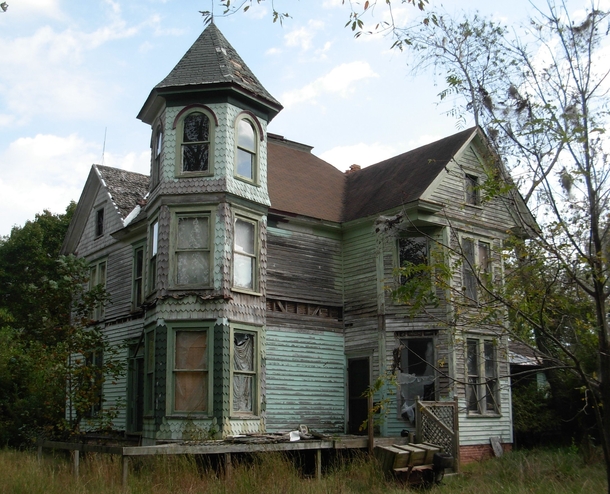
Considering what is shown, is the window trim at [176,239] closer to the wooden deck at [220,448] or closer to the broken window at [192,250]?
the broken window at [192,250]

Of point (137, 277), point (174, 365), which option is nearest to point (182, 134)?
point (137, 277)

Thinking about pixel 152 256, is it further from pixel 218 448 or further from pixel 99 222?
pixel 99 222

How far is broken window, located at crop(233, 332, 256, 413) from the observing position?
16.7 metres

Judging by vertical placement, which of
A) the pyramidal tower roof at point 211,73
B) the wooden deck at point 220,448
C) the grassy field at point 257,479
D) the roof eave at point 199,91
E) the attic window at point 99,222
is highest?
the pyramidal tower roof at point 211,73

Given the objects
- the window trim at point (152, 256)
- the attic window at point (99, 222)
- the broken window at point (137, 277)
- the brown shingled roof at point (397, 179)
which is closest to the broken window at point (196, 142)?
the window trim at point (152, 256)

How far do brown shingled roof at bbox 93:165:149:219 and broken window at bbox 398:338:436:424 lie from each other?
995cm

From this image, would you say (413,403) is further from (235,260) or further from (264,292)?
(235,260)

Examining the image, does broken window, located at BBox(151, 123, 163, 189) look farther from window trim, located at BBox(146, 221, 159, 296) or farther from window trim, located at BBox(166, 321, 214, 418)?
window trim, located at BBox(166, 321, 214, 418)

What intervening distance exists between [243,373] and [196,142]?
18.9 feet

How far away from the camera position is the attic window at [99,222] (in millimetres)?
24375

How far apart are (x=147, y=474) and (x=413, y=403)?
805cm

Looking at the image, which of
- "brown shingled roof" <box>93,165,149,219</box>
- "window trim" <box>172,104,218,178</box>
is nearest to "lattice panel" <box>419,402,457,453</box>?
"window trim" <box>172,104,218,178</box>

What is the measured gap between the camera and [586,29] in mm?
9031

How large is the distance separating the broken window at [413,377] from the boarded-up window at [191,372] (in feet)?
16.9
